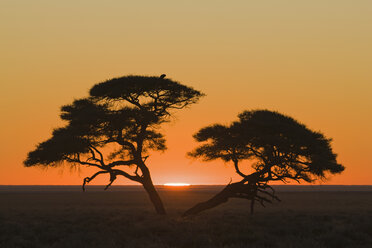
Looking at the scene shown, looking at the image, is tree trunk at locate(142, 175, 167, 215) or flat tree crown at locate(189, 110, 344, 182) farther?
tree trunk at locate(142, 175, 167, 215)

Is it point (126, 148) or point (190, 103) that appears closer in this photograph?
point (190, 103)

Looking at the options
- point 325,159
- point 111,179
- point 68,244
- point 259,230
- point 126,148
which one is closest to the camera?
point 68,244

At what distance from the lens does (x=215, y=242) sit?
965 inches

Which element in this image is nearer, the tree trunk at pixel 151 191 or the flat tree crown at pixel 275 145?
the flat tree crown at pixel 275 145

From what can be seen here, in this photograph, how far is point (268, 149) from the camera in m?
35.3

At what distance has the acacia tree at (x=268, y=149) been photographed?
34344 millimetres

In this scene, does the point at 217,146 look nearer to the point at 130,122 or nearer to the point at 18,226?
the point at 130,122

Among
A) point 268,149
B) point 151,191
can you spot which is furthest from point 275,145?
point 151,191

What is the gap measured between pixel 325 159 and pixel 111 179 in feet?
48.3

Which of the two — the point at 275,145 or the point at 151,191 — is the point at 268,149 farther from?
the point at 151,191

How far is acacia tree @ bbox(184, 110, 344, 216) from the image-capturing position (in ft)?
113

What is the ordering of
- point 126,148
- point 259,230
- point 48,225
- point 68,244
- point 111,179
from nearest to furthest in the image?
point 68,244 → point 259,230 → point 48,225 → point 111,179 → point 126,148

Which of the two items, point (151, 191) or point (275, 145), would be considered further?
point (151, 191)

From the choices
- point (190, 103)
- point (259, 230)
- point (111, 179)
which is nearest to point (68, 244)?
point (259, 230)
